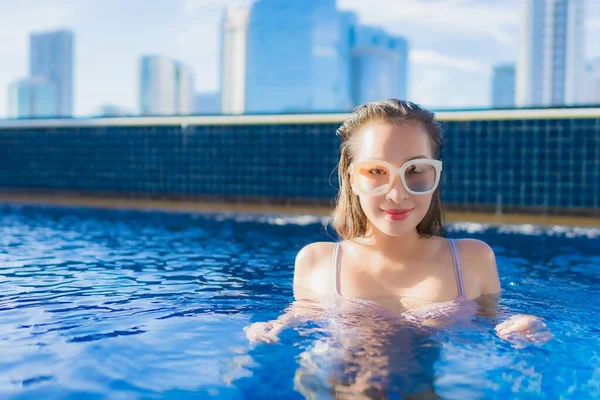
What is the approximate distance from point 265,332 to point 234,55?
81360 millimetres

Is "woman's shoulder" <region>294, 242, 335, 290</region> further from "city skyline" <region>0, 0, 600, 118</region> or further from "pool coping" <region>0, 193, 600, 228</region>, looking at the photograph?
"city skyline" <region>0, 0, 600, 118</region>

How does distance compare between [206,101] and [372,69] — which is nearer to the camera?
[372,69]

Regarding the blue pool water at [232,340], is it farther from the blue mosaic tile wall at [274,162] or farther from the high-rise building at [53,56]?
the high-rise building at [53,56]

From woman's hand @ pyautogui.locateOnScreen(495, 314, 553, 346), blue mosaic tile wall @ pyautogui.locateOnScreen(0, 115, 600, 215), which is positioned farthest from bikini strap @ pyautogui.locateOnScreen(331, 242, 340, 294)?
blue mosaic tile wall @ pyautogui.locateOnScreen(0, 115, 600, 215)

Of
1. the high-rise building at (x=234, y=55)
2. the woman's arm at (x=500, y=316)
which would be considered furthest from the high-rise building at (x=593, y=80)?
the woman's arm at (x=500, y=316)

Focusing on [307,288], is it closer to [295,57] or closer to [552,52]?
[552,52]

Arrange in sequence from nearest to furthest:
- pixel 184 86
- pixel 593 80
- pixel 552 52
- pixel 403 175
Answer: pixel 403 175, pixel 593 80, pixel 552 52, pixel 184 86

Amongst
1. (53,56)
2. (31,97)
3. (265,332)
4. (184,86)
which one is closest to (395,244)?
(265,332)

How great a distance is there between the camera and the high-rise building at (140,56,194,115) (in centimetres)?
9712

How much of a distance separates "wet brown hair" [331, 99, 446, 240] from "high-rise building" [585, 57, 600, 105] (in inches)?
2605

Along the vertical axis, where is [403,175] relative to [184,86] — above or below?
below

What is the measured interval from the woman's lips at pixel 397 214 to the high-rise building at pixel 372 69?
73744 mm

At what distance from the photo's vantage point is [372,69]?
79.6 m

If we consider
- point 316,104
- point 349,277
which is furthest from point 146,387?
point 316,104
